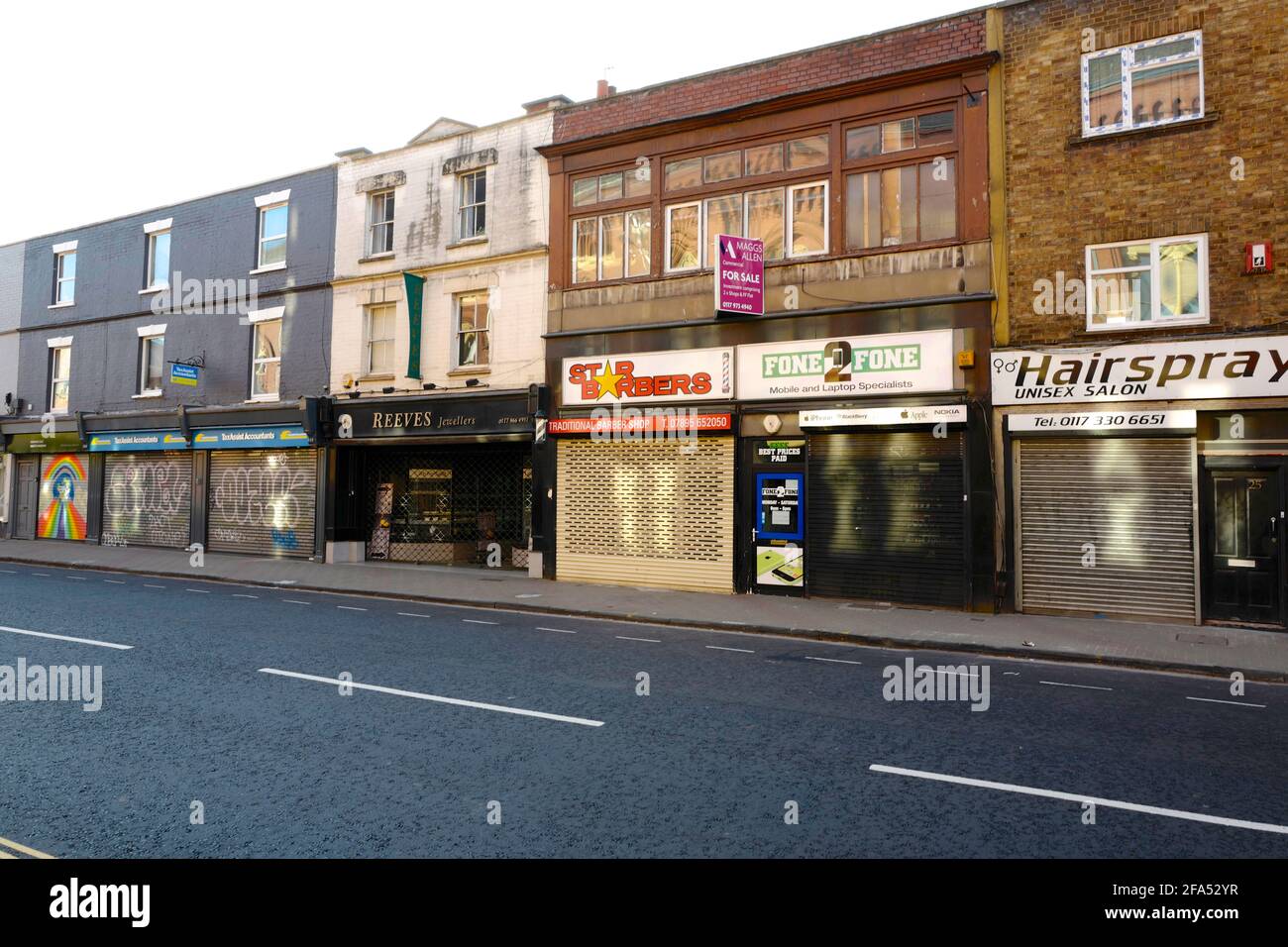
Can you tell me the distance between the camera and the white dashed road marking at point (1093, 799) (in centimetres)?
463

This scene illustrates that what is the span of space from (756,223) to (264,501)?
1507cm

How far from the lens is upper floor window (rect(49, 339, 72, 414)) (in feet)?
87.0

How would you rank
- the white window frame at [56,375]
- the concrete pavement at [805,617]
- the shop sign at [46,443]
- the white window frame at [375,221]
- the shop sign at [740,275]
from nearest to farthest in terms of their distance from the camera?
1. the concrete pavement at [805,617]
2. the shop sign at [740,275]
3. the white window frame at [375,221]
4. the shop sign at [46,443]
5. the white window frame at [56,375]

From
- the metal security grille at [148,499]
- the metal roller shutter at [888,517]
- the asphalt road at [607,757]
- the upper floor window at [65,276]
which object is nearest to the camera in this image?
the asphalt road at [607,757]

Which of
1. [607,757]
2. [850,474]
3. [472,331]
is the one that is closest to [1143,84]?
[850,474]

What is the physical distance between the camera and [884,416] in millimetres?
14266

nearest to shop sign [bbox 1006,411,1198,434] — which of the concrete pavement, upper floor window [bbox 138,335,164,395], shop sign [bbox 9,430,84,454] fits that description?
the concrete pavement

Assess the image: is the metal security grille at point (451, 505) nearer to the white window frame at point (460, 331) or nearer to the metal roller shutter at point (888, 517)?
the white window frame at point (460, 331)

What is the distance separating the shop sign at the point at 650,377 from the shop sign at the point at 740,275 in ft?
3.70

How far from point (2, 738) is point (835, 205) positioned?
1411 cm

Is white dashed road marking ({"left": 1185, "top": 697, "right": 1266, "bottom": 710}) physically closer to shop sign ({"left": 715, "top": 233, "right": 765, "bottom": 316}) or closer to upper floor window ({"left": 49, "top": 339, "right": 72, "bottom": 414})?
shop sign ({"left": 715, "top": 233, "right": 765, "bottom": 316})

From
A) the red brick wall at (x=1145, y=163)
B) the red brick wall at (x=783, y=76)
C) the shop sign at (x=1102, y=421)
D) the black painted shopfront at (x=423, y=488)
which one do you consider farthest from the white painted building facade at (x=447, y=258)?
the shop sign at (x=1102, y=421)

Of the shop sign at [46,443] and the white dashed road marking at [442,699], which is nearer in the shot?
the white dashed road marking at [442,699]
